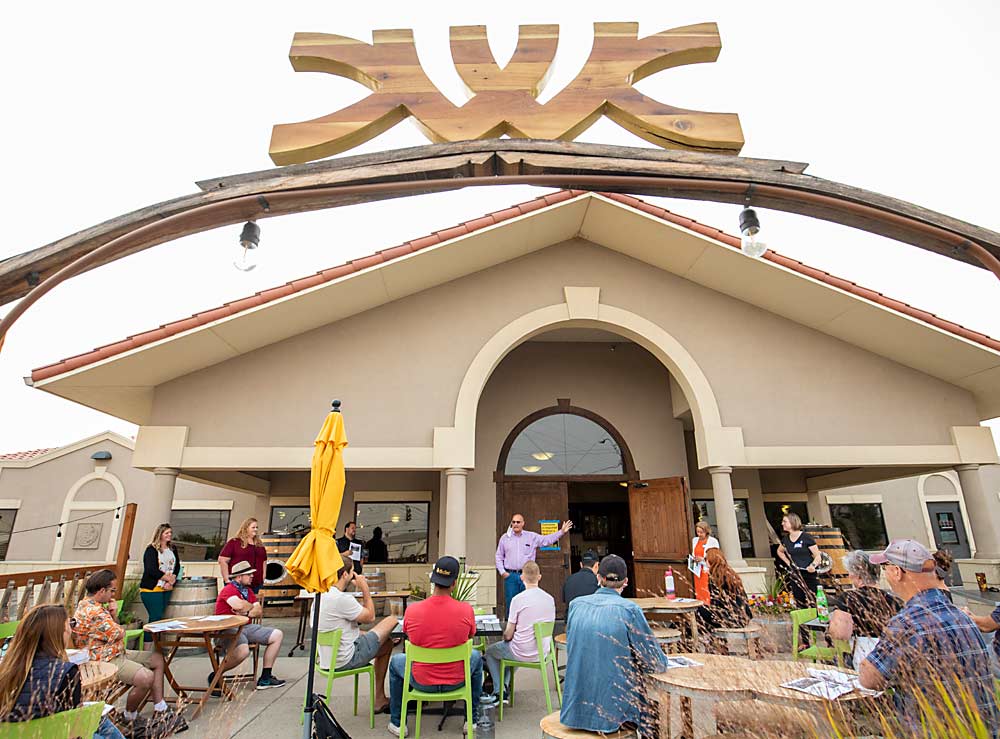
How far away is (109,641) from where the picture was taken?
4285mm

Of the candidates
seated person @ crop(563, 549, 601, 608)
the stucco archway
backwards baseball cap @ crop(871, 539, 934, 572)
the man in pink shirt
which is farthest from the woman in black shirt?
backwards baseball cap @ crop(871, 539, 934, 572)

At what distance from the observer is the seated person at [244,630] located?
523 cm

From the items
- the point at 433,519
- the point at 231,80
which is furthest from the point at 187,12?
the point at 433,519

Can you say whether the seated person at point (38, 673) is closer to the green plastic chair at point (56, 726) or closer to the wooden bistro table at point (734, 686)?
the green plastic chair at point (56, 726)

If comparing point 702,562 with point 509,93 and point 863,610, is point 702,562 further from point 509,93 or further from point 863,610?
point 509,93

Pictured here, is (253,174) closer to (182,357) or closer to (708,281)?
(182,357)

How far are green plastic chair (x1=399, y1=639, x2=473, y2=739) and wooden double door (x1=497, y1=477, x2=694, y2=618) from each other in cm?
550

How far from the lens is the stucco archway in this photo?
809cm

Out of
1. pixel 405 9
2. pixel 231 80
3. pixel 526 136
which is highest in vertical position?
pixel 231 80

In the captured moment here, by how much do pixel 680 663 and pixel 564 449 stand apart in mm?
7220

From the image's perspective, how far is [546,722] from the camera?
338 cm

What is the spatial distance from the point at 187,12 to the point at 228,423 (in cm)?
508

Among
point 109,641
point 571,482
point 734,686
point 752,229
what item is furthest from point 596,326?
point 109,641

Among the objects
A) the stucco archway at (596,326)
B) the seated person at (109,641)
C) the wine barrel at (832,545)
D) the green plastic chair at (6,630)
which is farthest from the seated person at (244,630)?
the wine barrel at (832,545)
